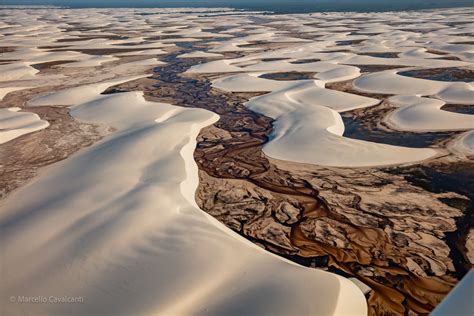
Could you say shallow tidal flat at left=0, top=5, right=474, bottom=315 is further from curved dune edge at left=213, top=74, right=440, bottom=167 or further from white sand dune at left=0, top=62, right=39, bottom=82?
white sand dune at left=0, top=62, right=39, bottom=82

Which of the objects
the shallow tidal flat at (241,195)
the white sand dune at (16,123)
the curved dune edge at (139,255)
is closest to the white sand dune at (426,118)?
the shallow tidal flat at (241,195)

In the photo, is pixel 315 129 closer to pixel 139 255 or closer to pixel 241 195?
pixel 241 195

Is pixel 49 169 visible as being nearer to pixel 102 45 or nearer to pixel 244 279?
pixel 244 279

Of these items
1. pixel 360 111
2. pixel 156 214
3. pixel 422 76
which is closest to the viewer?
pixel 156 214

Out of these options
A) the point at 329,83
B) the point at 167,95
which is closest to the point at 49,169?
the point at 167,95

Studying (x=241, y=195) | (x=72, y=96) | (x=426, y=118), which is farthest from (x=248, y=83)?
(x=241, y=195)
